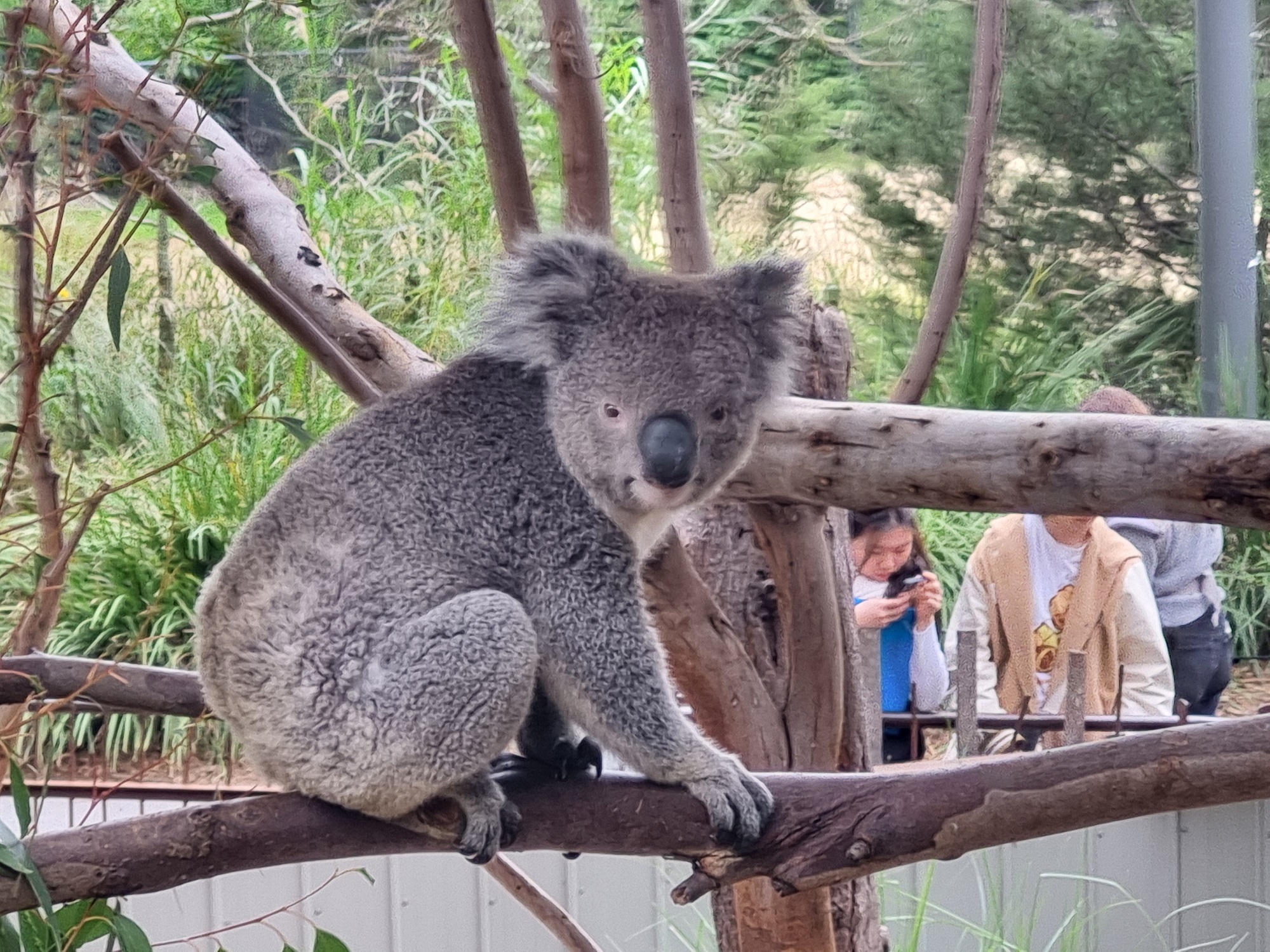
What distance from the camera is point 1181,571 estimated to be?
328 centimetres

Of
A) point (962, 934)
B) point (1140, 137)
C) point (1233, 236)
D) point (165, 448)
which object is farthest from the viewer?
point (165, 448)

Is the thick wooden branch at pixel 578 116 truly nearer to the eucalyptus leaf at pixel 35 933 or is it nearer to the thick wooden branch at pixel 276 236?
the thick wooden branch at pixel 276 236

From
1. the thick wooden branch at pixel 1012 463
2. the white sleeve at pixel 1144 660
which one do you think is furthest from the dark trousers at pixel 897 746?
the thick wooden branch at pixel 1012 463

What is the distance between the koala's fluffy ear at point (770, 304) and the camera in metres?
1.74

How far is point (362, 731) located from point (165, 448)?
3.54 meters

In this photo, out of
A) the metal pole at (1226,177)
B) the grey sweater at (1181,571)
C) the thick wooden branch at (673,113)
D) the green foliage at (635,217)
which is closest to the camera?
the thick wooden branch at (673,113)

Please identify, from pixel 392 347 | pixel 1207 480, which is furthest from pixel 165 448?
pixel 1207 480

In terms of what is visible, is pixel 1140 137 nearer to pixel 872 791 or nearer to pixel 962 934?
pixel 962 934

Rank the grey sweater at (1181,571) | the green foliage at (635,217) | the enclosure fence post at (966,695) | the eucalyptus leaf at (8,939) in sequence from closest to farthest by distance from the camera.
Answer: the eucalyptus leaf at (8,939) < the enclosure fence post at (966,695) < the grey sweater at (1181,571) < the green foliage at (635,217)

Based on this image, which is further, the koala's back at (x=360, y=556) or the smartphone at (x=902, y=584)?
the smartphone at (x=902, y=584)

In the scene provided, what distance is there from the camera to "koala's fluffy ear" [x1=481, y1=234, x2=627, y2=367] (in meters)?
1.68

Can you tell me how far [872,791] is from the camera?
4.76 feet

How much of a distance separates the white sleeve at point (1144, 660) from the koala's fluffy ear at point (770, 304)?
155cm

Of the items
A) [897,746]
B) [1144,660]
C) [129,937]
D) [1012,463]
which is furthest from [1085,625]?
[129,937]
